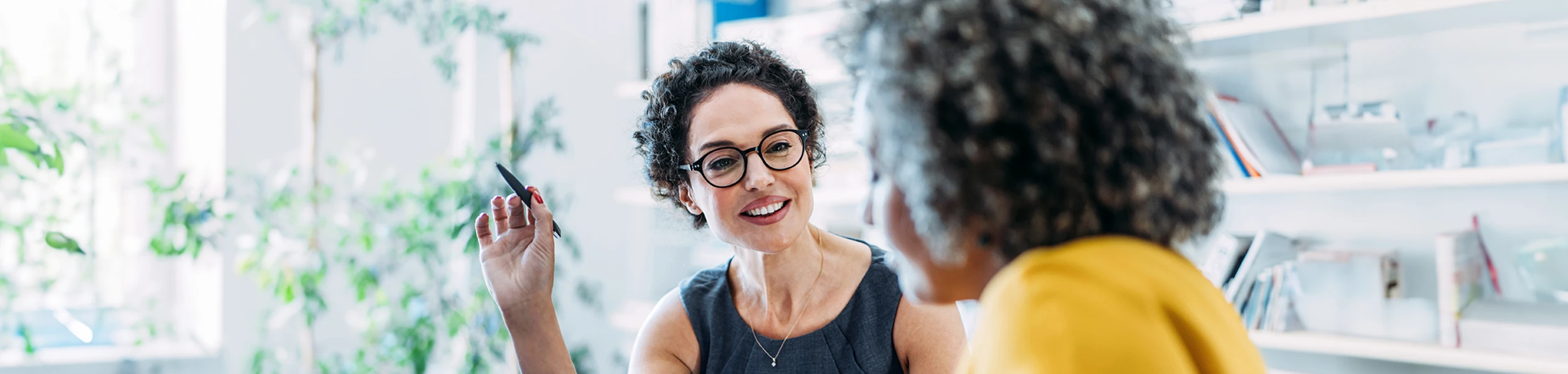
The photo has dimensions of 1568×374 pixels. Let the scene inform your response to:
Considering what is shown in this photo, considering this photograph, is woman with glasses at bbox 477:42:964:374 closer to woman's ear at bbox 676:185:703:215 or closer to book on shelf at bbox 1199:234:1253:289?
woman's ear at bbox 676:185:703:215

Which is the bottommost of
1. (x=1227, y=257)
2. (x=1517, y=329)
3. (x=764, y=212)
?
(x=1517, y=329)

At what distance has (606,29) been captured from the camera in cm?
314

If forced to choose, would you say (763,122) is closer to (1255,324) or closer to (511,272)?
(511,272)

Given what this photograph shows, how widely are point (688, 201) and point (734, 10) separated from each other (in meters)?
1.48

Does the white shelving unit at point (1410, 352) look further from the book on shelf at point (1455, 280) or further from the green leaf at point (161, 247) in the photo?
the green leaf at point (161, 247)

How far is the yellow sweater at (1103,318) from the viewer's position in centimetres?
48

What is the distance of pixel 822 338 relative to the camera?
1.35 meters

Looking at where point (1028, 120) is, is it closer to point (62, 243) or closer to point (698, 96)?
point (698, 96)

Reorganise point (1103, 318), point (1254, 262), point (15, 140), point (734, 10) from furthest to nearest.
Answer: point (734, 10) < point (1254, 262) < point (15, 140) < point (1103, 318)

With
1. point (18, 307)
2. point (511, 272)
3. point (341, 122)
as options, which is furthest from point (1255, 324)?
point (18, 307)

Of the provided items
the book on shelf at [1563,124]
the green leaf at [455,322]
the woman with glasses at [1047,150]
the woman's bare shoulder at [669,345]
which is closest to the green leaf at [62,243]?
the woman's bare shoulder at [669,345]

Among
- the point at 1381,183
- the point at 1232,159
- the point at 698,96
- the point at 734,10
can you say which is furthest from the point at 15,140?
the point at 1381,183

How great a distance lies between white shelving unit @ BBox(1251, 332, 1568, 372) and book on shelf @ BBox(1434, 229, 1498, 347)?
35 millimetres

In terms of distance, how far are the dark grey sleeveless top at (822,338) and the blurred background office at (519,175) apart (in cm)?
20
